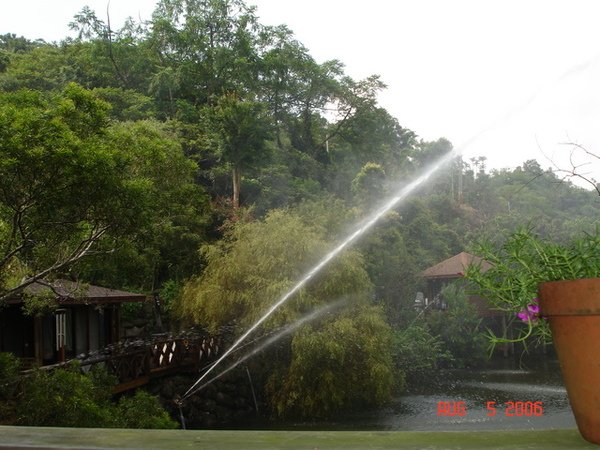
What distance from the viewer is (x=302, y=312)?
599 inches

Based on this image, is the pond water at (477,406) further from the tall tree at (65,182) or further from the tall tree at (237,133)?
the tall tree at (237,133)

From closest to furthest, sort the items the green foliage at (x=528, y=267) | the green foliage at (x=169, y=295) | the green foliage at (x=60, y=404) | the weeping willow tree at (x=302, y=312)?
the green foliage at (x=528, y=267) → the green foliage at (x=60, y=404) → the weeping willow tree at (x=302, y=312) → the green foliage at (x=169, y=295)

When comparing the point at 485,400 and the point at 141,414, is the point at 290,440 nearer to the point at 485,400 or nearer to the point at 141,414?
the point at 141,414

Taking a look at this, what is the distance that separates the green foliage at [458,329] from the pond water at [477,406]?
1699 millimetres

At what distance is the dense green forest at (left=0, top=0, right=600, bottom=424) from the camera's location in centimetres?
787

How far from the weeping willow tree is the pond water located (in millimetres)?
642

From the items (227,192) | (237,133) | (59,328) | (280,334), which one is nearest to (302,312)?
(280,334)

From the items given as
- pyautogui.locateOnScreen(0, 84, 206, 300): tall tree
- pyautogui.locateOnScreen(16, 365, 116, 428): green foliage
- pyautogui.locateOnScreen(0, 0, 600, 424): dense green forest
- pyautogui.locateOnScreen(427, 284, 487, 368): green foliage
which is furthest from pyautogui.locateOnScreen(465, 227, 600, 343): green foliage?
pyautogui.locateOnScreen(427, 284, 487, 368): green foliage

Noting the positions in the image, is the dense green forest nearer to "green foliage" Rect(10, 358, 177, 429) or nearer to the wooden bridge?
the wooden bridge

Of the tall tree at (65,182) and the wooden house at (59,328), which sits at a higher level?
the tall tree at (65,182)

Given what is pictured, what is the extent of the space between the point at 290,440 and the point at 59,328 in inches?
545

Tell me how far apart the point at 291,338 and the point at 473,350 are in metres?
10.4

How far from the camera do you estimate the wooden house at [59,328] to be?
1313cm

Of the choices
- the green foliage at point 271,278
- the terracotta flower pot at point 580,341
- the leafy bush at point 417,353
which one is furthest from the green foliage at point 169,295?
the terracotta flower pot at point 580,341
